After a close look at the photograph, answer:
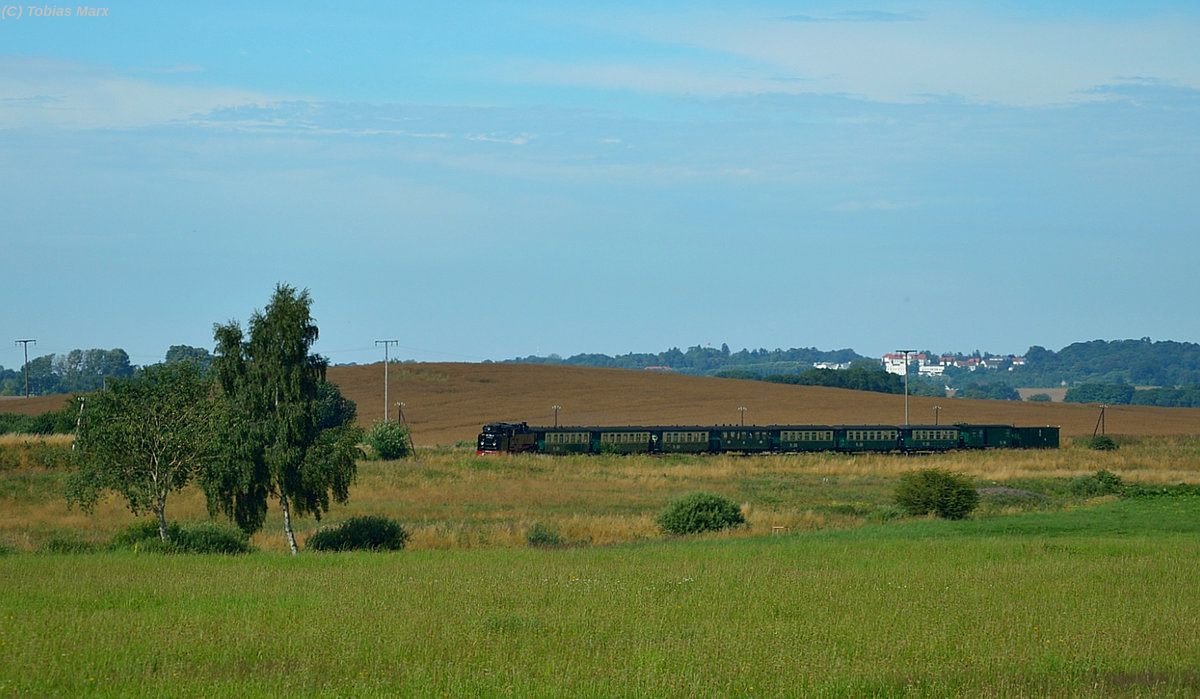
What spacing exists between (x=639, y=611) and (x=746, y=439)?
68.1 m

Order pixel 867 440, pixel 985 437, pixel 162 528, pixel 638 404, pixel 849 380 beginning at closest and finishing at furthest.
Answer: pixel 162 528
pixel 867 440
pixel 985 437
pixel 638 404
pixel 849 380

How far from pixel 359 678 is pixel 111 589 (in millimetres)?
10072

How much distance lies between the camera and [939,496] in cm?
4231

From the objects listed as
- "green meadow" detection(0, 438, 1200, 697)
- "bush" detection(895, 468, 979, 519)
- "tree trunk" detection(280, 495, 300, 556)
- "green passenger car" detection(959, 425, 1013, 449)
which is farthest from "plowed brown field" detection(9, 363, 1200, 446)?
"green meadow" detection(0, 438, 1200, 697)

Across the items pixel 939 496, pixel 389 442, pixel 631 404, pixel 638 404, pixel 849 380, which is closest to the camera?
pixel 939 496

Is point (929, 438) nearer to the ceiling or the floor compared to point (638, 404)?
nearer to the floor

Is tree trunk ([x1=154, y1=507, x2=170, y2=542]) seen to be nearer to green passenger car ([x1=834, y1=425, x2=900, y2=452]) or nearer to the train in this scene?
the train

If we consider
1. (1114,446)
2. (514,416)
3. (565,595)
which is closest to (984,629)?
(565,595)

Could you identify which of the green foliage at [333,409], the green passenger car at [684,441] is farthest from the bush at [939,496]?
the green foliage at [333,409]

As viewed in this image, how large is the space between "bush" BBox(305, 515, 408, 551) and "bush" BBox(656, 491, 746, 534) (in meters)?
10.0

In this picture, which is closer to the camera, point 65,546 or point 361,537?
point 65,546

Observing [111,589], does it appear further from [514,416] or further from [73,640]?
[514,416]

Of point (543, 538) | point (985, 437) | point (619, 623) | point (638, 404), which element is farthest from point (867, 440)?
point (619, 623)

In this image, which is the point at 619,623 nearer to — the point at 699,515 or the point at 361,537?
the point at 361,537
